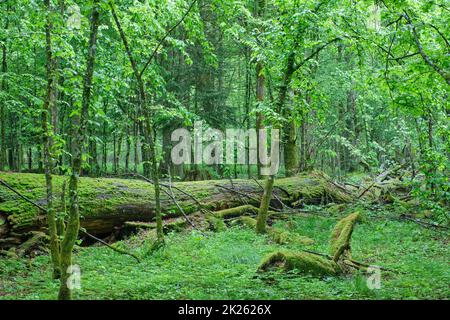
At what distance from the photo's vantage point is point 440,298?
595 centimetres

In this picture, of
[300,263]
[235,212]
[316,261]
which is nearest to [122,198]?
[235,212]

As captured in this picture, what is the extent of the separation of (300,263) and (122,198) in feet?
19.1

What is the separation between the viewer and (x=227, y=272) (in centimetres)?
761

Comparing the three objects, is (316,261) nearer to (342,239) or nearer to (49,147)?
(342,239)

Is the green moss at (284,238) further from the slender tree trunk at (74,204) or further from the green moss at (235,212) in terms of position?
the slender tree trunk at (74,204)

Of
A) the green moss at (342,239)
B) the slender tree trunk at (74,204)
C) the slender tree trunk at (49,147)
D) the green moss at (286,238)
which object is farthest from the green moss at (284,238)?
the slender tree trunk at (74,204)

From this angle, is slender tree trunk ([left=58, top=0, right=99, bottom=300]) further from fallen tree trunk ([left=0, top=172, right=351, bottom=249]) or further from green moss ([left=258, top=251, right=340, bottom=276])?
green moss ([left=258, top=251, right=340, bottom=276])

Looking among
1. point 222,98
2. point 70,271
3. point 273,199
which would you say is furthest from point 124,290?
point 222,98

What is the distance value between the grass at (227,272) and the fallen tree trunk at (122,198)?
37.6 inches

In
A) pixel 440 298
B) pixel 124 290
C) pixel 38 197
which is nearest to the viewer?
pixel 440 298

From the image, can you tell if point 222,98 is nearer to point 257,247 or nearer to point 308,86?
point 308,86

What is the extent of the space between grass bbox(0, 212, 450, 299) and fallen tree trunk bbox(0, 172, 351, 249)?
37.6 inches

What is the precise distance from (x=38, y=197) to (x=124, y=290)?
4.51m

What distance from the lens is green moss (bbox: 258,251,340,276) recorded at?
739 cm
